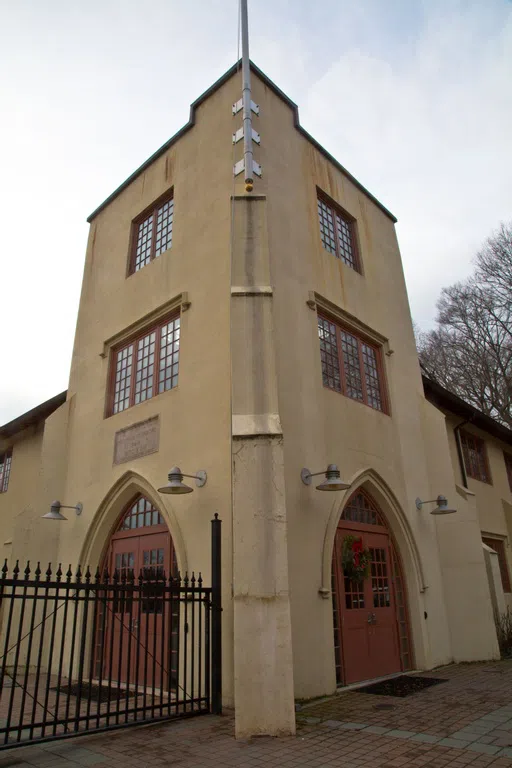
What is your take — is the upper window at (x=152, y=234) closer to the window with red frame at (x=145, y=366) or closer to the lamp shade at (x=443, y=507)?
the window with red frame at (x=145, y=366)

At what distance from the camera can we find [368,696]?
7715 mm

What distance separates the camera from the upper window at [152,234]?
12.0m

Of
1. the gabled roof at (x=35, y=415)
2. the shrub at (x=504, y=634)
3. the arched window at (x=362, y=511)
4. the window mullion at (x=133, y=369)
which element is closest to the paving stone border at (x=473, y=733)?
the arched window at (x=362, y=511)

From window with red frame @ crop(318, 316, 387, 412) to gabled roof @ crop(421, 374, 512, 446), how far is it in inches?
98.9

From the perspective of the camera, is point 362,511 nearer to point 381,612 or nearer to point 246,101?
point 381,612

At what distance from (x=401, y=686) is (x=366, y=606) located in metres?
1.38

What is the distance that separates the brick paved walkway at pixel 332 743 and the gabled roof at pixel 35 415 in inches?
360

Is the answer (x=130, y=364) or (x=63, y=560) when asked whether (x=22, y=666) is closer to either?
(x=63, y=560)

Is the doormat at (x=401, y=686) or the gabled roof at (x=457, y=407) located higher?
the gabled roof at (x=457, y=407)

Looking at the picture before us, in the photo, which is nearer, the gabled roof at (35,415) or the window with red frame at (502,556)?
the gabled roof at (35,415)

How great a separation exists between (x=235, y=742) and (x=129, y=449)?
5854 millimetres

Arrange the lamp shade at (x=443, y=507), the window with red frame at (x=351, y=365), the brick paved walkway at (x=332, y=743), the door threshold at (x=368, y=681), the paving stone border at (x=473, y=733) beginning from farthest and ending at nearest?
the window with red frame at (x=351, y=365) → the lamp shade at (x=443, y=507) → the door threshold at (x=368, y=681) → the paving stone border at (x=473, y=733) → the brick paved walkway at (x=332, y=743)

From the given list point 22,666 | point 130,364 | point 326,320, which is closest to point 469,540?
point 326,320

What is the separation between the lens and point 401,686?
8.35m
